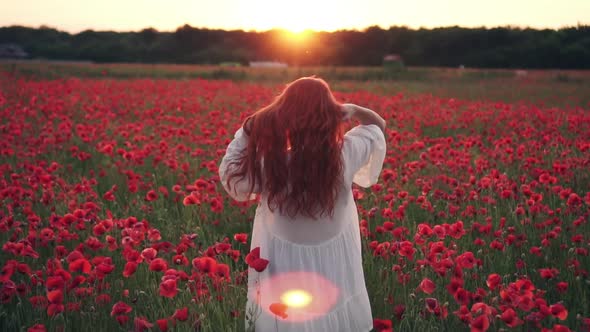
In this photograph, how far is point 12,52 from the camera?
1937 inches

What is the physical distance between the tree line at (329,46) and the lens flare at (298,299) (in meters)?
3.43

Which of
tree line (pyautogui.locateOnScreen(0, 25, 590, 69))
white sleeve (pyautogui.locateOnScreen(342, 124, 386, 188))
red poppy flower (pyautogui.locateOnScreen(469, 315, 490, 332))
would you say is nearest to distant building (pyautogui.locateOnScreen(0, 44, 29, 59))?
tree line (pyautogui.locateOnScreen(0, 25, 590, 69))

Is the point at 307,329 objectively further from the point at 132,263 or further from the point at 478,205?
the point at 478,205

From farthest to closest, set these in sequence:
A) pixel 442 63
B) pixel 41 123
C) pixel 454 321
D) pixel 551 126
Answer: pixel 442 63
pixel 41 123
pixel 551 126
pixel 454 321

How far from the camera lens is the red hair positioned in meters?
2.48

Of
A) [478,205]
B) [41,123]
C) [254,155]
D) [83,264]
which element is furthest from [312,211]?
[41,123]

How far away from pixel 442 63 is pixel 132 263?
121 ft

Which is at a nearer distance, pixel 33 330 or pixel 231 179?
pixel 33 330

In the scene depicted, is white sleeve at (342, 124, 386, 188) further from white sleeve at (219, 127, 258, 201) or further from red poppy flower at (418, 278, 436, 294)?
red poppy flower at (418, 278, 436, 294)

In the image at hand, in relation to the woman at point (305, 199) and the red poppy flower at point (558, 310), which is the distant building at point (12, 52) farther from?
the red poppy flower at point (558, 310)

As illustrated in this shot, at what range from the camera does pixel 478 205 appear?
4.61 metres

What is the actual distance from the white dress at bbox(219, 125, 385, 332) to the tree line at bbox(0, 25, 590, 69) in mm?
3208

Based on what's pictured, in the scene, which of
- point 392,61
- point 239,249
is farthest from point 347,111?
point 392,61

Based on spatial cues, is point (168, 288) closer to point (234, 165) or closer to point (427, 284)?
point (234, 165)
